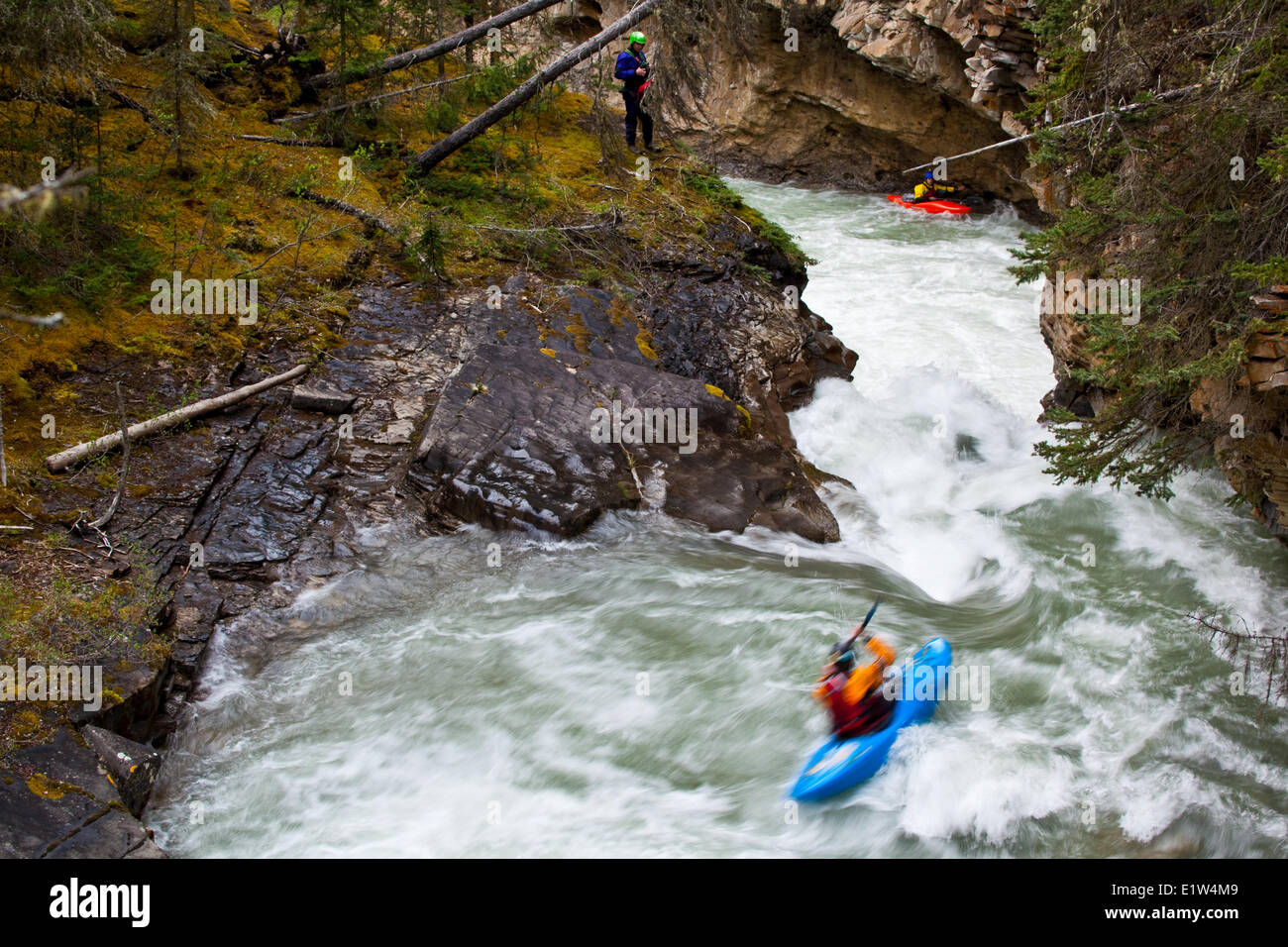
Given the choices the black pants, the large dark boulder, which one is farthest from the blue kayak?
the black pants

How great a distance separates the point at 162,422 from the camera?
820cm

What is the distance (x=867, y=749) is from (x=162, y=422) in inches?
253

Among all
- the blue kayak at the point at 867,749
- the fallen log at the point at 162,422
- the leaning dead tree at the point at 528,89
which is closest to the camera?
the blue kayak at the point at 867,749

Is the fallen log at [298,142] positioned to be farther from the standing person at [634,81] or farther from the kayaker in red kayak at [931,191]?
the kayaker in red kayak at [931,191]

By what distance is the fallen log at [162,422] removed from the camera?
7539mm

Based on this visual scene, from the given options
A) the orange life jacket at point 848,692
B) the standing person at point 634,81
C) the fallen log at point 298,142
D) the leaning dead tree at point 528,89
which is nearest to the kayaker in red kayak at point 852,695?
A: the orange life jacket at point 848,692

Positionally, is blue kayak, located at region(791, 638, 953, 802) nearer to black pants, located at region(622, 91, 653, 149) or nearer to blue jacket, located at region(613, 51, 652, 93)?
blue jacket, located at region(613, 51, 652, 93)

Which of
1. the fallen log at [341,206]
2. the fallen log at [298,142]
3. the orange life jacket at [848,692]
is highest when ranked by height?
the fallen log at [298,142]

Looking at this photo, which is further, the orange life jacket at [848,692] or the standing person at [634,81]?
the standing person at [634,81]

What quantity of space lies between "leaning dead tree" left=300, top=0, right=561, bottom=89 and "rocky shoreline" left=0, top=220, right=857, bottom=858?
3228mm

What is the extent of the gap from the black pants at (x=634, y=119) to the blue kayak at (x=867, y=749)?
9.40 meters

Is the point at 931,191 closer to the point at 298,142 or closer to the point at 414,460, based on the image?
the point at 298,142

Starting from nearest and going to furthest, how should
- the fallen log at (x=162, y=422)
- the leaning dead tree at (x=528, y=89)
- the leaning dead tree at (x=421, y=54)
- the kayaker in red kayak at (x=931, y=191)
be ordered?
the fallen log at (x=162, y=422)
the leaning dead tree at (x=528, y=89)
the leaning dead tree at (x=421, y=54)
the kayaker in red kayak at (x=931, y=191)
